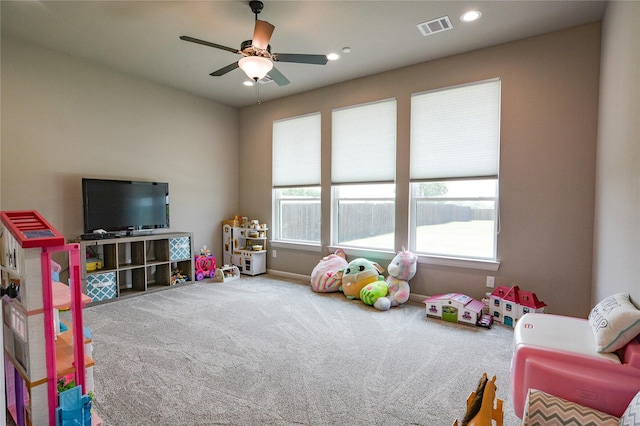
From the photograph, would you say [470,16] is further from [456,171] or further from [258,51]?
[258,51]

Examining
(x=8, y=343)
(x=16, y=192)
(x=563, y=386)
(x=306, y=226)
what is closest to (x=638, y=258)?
(x=563, y=386)

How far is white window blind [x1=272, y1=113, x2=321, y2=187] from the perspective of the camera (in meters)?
5.08

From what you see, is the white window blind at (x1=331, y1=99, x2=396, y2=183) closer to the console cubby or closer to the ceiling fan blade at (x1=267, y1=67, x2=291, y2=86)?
the ceiling fan blade at (x1=267, y1=67, x2=291, y2=86)

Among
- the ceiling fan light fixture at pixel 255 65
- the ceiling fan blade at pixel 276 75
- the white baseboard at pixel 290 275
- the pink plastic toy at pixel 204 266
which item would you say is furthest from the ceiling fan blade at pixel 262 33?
the pink plastic toy at pixel 204 266

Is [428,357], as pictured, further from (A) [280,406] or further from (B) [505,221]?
(B) [505,221]

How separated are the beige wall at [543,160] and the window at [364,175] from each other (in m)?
0.65

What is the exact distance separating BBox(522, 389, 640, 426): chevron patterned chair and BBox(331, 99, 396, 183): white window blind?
3.11m

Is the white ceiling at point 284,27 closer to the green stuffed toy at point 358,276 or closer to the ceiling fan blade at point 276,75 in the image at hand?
the ceiling fan blade at point 276,75

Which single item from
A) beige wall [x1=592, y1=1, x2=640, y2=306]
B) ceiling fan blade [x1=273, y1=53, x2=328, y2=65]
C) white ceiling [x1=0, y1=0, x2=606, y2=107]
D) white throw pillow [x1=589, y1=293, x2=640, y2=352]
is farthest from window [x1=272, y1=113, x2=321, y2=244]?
white throw pillow [x1=589, y1=293, x2=640, y2=352]

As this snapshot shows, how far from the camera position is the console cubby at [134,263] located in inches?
156

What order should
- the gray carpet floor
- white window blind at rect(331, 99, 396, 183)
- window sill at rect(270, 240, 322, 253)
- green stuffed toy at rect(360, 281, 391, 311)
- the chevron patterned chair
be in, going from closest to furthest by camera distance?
the chevron patterned chair < the gray carpet floor < green stuffed toy at rect(360, 281, 391, 311) < white window blind at rect(331, 99, 396, 183) < window sill at rect(270, 240, 322, 253)

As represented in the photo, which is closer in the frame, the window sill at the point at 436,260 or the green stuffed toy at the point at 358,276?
the window sill at the point at 436,260

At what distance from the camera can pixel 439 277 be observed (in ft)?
13.1

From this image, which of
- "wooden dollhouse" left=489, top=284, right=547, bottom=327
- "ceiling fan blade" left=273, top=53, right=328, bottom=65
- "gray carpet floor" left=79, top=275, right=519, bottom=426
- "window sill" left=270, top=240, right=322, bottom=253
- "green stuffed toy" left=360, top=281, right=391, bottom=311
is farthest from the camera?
"window sill" left=270, top=240, right=322, bottom=253
